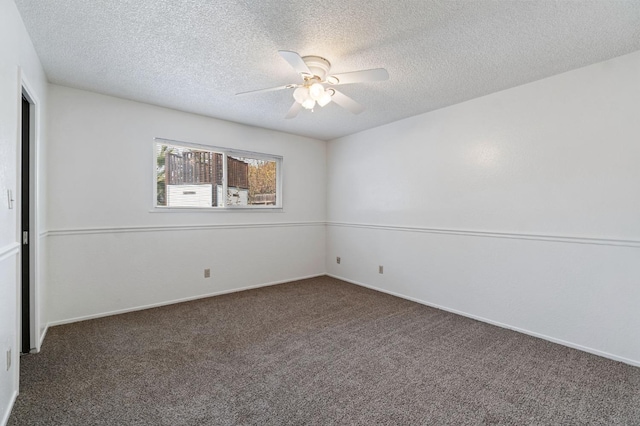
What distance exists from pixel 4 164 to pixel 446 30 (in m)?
2.83

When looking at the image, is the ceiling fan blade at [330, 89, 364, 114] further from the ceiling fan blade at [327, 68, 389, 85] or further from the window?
the window

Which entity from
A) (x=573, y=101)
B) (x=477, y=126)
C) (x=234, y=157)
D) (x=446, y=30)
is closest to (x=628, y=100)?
(x=573, y=101)

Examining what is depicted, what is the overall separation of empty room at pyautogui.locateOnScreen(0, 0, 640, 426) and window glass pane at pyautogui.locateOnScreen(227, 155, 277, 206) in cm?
5

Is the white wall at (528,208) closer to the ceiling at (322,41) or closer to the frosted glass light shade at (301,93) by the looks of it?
the ceiling at (322,41)

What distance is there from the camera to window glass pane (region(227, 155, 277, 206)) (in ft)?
14.4

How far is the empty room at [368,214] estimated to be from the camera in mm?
1877

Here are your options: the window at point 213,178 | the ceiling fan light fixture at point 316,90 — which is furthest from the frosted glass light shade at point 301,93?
the window at point 213,178

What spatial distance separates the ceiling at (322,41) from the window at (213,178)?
88 centimetres

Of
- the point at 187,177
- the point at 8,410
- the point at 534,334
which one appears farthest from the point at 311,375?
the point at 187,177

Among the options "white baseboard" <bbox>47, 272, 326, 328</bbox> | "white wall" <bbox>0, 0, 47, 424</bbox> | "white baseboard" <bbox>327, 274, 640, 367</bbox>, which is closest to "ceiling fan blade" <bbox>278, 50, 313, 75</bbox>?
"white wall" <bbox>0, 0, 47, 424</bbox>

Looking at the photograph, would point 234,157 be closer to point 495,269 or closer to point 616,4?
point 495,269

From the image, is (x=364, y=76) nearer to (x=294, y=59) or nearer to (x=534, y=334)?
(x=294, y=59)

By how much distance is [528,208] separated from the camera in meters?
2.95

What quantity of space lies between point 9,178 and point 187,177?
2.23 meters
